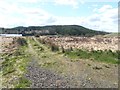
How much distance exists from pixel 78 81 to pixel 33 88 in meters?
4.23

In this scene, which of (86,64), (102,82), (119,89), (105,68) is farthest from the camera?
(86,64)

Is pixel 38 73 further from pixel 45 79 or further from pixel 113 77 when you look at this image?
pixel 113 77

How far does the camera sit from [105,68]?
30922mm

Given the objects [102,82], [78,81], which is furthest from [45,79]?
[102,82]

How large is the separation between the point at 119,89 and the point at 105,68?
942 centimetres

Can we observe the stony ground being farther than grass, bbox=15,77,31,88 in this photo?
Yes

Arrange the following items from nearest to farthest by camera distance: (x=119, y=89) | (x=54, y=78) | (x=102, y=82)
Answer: (x=119, y=89)
(x=102, y=82)
(x=54, y=78)

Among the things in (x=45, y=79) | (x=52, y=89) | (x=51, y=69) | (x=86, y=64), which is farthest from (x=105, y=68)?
(x=52, y=89)

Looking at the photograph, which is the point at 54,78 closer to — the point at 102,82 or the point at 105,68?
the point at 102,82

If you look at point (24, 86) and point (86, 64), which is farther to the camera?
point (86, 64)

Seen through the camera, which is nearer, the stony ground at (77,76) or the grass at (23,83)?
the grass at (23,83)

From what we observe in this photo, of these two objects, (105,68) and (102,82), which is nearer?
(102,82)

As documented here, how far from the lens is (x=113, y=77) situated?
26.3 m

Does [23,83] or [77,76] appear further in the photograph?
[77,76]
